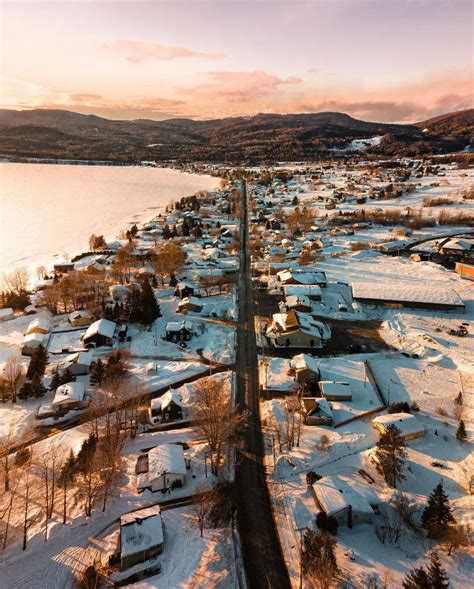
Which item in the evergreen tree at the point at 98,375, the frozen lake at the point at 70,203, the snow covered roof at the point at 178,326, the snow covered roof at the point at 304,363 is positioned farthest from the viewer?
the frozen lake at the point at 70,203

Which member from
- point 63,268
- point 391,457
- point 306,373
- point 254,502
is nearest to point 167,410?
point 254,502

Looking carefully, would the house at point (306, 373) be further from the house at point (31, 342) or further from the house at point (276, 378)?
the house at point (31, 342)

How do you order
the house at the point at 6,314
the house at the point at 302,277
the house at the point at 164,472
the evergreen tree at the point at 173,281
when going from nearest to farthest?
the house at the point at 164,472, the house at the point at 6,314, the house at the point at 302,277, the evergreen tree at the point at 173,281

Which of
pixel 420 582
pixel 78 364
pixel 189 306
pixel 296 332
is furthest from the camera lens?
pixel 189 306

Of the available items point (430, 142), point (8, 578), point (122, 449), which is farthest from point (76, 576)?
point (430, 142)

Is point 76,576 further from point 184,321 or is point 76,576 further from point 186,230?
point 186,230

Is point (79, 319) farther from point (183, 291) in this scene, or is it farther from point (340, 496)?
point (340, 496)

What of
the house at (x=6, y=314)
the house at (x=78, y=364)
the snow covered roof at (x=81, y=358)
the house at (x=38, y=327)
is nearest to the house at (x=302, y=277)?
the snow covered roof at (x=81, y=358)
